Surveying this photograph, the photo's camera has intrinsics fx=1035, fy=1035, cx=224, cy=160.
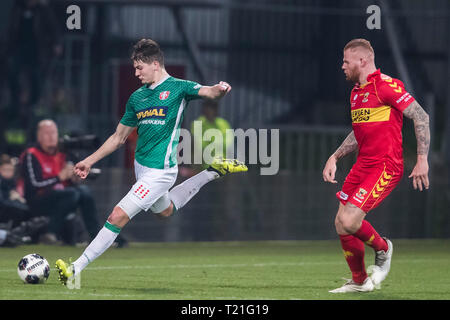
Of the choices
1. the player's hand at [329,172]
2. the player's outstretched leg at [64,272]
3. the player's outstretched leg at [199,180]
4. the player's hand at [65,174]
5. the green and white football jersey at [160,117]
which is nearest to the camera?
the player's outstretched leg at [64,272]

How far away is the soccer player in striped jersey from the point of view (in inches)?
312

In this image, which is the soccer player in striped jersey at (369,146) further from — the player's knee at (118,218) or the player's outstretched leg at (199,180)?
the player's knee at (118,218)

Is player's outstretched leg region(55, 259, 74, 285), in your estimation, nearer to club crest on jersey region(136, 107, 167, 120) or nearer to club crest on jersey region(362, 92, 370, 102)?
club crest on jersey region(136, 107, 167, 120)

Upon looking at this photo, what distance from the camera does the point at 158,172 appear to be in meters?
8.38

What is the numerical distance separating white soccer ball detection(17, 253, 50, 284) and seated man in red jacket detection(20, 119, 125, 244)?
15.7ft

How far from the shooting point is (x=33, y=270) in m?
8.26

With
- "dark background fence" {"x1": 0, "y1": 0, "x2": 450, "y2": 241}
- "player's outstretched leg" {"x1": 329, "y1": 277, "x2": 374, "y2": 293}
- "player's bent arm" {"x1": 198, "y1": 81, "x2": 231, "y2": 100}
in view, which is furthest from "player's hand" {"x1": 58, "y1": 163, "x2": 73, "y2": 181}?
"player's outstretched leg" {"x1": 329, "y1": 277, "x2": 374, "y2": 293}

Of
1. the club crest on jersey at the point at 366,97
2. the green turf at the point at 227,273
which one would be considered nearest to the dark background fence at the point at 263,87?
the green turf at the point at 227,273

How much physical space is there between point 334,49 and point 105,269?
11.7m

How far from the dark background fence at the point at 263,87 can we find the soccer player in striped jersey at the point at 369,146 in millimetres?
6763

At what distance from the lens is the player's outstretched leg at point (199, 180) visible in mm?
9211

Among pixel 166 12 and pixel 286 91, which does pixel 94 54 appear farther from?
pixel 286 91

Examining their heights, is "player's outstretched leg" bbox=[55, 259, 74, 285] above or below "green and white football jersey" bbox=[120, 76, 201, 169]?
below

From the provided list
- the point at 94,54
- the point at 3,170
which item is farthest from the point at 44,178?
the point at 94,54
